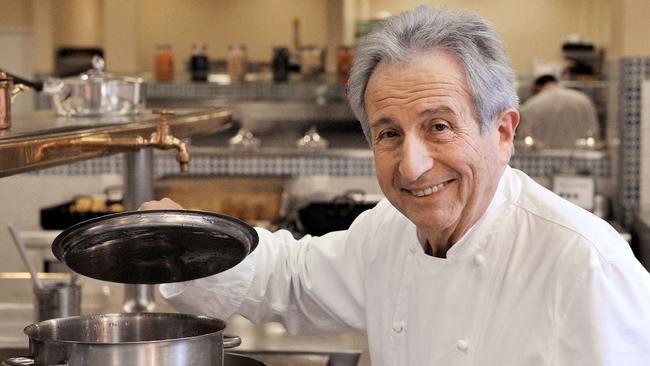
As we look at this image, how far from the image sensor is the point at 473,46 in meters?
1.88

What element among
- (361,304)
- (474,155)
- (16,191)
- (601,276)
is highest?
(474,155)

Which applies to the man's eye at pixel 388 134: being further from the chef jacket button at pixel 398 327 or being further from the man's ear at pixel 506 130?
the chef jacket button at pixel 398 327

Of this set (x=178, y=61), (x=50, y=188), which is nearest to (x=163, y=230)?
(x=50, y=188)

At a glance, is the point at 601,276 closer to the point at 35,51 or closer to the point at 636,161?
the point at 636,161

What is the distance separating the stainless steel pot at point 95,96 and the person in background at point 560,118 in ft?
19.0

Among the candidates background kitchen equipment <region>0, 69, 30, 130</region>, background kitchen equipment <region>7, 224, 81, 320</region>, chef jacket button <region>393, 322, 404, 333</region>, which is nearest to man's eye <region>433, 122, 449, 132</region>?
chef jacket button <region>393, 322, 404, 333</region>

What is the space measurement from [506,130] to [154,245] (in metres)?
0.65

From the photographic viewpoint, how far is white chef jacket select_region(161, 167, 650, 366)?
1.82 m

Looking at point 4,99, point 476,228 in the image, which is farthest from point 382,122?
point 4,99

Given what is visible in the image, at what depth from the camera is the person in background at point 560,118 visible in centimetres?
866

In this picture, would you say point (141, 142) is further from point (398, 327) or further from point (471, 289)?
point (471, 289)

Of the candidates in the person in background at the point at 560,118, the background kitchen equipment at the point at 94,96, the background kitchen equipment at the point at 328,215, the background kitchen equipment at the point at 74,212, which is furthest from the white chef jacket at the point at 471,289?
the person in background at the point at 560,118

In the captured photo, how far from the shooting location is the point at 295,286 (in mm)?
2443

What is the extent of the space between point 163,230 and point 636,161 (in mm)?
5401
